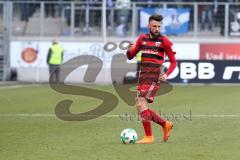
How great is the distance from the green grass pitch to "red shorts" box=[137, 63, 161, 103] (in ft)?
2.79

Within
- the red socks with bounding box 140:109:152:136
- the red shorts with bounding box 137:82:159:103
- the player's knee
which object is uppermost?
the red shorts with bounding box 137:82:159:103

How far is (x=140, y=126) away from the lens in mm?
14617

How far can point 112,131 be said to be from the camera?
13.7 meters

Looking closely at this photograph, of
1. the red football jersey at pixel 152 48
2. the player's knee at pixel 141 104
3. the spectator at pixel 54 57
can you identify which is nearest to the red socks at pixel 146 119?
the player's knee at pixel 141 104

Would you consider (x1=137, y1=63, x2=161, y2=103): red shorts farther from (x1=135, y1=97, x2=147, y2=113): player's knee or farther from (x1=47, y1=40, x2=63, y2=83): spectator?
(x1=47, y1=40, x2=63, y2=83): spectator

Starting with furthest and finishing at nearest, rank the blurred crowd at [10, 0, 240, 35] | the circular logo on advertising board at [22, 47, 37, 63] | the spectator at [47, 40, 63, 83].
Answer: the blurred crowd at [10, 0, 240, 35], the circular logo on advertising board at [22, 47, 37, 63], the spectator at [47, 40, 63, 83]

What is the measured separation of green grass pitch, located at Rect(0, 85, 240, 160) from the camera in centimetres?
1044

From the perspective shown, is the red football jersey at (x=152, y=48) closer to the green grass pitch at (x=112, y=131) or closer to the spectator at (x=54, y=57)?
the green grass pitch at (x=112, y=131)

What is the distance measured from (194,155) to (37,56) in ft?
79.5

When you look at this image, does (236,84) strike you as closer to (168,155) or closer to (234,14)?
(234,14)

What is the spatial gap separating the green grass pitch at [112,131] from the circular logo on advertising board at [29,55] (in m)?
11.0

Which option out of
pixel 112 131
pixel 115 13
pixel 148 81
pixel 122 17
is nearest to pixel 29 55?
pixel 115 13

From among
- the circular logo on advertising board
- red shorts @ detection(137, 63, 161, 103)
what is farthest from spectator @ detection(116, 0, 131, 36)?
red shorts @ detection(137, 63, 161, 103)

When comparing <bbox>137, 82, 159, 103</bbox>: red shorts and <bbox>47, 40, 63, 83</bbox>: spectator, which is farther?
<bbox>47, 40, 63, 83</bbox>: spectator
